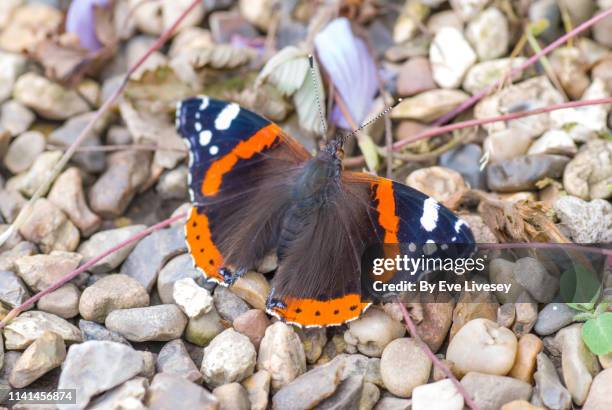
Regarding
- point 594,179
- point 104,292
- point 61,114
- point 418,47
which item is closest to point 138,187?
point 61,114

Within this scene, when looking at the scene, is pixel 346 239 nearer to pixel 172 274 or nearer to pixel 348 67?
pixel 172 274

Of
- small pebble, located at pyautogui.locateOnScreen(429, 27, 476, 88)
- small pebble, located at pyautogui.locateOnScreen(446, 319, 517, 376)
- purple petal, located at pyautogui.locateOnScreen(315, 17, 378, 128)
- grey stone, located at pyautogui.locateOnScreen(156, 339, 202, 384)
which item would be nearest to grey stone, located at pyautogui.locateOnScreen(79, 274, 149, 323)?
grey stone, located at pyautogui.locateOnScreen(156, 339, 202, 384)

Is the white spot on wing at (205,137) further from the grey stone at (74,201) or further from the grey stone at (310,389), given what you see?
the grey stone at (310,389)

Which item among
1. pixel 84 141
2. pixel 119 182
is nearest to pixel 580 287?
pixel 119 182

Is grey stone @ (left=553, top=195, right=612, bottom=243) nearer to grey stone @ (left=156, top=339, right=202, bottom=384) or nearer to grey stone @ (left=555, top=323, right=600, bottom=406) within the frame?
grey stone @ (left=555, top=323, right=600, bottom=406)

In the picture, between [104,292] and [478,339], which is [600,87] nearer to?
[478,339]
